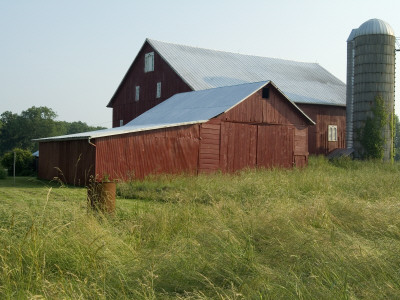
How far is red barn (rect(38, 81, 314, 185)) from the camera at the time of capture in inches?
738

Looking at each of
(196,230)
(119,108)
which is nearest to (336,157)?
(119,108)

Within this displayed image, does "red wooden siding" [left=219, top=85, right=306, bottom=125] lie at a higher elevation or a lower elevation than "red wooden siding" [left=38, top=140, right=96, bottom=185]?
higher

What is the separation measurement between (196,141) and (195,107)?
11.6 ft

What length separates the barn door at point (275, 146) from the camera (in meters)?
23.5

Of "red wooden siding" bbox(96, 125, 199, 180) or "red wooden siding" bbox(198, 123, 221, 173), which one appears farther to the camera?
"red wooden siding" bbox(198, 123, 221, 173)

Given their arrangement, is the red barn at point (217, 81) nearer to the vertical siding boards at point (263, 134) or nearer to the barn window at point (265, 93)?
the barn window at point (265, 93)


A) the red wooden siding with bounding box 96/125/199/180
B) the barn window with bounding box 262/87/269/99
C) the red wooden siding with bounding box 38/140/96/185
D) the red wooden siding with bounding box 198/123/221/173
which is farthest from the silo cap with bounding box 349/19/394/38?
the red wooden siding with bounding box 38/140/96/185

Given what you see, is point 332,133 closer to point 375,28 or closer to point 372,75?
point 372,75

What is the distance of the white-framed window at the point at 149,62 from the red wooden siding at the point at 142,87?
0.22 meters

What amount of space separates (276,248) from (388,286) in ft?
5.82

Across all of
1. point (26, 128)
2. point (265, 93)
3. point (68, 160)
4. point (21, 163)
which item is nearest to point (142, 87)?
point (21, 163)

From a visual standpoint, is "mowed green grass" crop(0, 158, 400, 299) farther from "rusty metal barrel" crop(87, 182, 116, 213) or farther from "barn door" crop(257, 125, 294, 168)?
"barn door" crop(257, 125, 294, 168)

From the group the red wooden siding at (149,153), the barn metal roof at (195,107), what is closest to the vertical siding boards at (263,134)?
the barn metal roof at (195,107)

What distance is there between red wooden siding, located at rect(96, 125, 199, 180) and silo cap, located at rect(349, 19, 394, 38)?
46.8 ft
